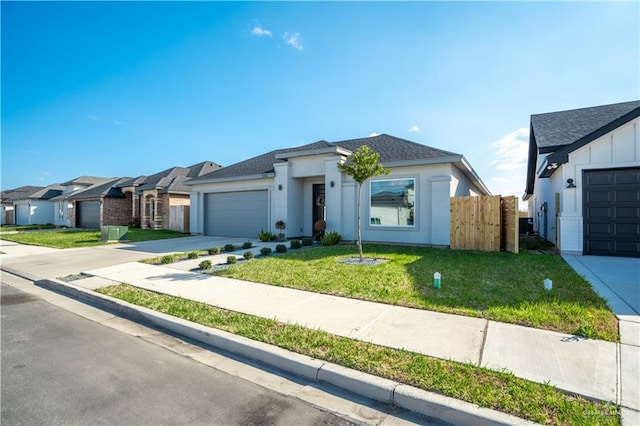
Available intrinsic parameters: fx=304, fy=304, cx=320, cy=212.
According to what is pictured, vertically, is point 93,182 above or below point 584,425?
above

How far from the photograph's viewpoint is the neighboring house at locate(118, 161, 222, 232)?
76.4ft

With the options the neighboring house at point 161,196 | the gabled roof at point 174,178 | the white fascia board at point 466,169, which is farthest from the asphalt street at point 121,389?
the gabled roof at point 174,178

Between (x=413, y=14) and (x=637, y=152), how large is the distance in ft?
26.3

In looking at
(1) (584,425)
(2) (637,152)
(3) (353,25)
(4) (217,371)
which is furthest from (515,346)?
(3) (353,25)

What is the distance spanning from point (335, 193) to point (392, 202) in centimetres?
252

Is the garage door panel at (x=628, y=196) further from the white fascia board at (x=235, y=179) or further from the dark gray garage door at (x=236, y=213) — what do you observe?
the dark gray garage door at (x=236, y=213)

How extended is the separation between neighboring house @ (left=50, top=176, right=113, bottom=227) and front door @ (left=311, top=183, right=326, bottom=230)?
26.7 metres

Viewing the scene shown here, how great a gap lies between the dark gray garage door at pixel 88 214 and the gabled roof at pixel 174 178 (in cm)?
516

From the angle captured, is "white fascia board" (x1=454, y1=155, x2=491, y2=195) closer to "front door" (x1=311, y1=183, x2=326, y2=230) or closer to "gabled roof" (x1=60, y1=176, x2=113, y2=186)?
"front door" (x1=311, y1=183, x2=326, y2=230)

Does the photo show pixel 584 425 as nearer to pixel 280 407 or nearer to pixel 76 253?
pixel 280 407

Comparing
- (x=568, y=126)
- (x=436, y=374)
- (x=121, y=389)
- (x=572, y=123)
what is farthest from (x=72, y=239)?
(x=572, y=123)

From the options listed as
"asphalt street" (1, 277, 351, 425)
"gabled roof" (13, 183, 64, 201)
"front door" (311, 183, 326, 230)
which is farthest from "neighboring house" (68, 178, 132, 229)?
"asphalt street" (1, 277, 351, 425)

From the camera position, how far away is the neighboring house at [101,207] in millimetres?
25688

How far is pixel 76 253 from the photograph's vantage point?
1235 centimetres
